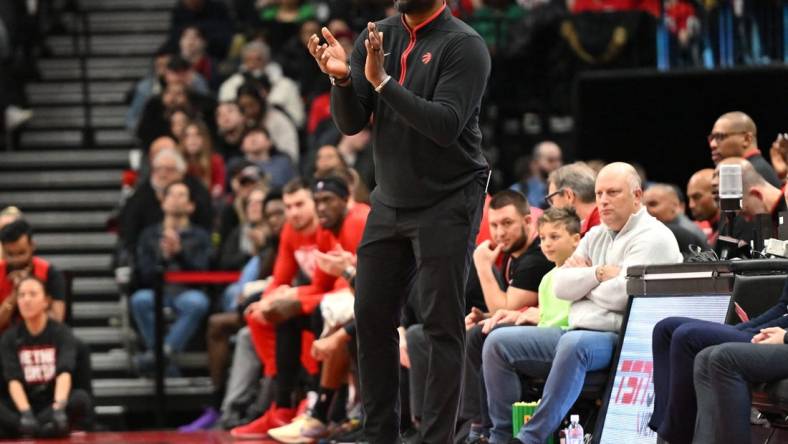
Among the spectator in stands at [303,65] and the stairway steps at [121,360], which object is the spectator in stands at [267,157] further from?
the stairway steps at [121,360]

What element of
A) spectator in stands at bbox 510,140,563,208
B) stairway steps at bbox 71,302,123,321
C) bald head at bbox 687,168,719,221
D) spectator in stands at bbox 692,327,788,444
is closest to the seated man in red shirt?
bald head at bbox 687,168,719,221

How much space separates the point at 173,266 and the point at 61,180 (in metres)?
3.48

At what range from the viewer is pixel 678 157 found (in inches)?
464

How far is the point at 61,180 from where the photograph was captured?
47.5 ft

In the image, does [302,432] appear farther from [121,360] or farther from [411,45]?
[411,45]

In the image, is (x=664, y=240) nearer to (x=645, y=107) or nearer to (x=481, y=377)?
(x=481, y=377)

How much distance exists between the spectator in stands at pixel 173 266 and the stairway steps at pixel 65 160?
9.39ft

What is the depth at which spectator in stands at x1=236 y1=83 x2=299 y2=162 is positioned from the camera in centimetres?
1284

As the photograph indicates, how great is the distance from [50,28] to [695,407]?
38.1 feet

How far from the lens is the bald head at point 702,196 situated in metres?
8.43

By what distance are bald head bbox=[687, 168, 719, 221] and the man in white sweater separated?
67.6 inches

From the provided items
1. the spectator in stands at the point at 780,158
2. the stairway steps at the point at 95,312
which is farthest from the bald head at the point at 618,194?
the stairway steps at the point at 95,312

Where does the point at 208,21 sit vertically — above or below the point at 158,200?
above

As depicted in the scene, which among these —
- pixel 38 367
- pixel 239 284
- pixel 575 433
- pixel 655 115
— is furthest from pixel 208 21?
pixel 575 433
